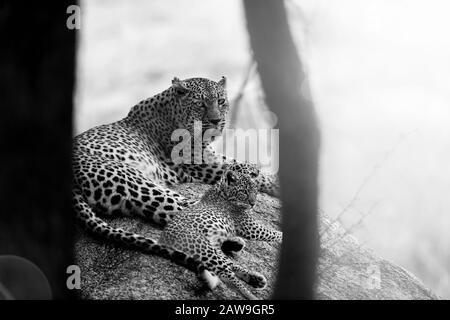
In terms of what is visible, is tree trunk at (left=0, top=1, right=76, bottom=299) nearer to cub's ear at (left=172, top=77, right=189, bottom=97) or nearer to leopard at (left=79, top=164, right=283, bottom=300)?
leopard at (left=79, top=164, right=283, bottom=300)

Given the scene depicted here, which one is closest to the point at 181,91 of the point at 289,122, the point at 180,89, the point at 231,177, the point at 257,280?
the point at 180,89

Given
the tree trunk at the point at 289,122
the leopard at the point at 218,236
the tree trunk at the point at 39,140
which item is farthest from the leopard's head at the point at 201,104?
the tree trunk at the point at 289,122

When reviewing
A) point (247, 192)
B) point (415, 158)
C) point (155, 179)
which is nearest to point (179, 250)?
point (247, 192)

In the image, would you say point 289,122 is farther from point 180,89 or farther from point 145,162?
point 180,89

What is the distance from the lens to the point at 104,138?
441 inches

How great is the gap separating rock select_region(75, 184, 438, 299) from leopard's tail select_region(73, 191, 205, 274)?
6cm

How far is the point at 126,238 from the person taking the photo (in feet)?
28.8

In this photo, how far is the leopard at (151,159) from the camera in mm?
9617

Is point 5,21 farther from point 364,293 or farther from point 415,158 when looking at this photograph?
point 415,158

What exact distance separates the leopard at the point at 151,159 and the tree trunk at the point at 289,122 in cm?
323

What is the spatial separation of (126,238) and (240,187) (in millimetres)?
1507

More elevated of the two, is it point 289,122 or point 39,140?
point 289,122

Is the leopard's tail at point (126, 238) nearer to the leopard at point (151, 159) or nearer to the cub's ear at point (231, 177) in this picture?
the leopard at point (151, 159)

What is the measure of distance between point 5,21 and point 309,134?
2586 mm
